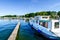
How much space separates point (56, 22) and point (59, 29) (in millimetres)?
970

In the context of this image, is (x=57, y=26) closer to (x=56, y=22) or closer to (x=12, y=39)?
(x=56, y=22)

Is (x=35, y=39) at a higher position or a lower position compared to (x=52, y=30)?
lower

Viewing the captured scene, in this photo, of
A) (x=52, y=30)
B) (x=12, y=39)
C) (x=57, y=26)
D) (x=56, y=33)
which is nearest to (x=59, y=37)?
(x=56, y=33)

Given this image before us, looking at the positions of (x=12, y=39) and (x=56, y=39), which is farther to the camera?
(x=56, y=39)

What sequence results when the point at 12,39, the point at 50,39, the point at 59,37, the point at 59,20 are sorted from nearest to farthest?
the point at 12,39, the point at 59,37, the point at 50,39, the point at 59,20

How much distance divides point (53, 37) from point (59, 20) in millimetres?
2942

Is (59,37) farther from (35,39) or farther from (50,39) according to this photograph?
(35,39)

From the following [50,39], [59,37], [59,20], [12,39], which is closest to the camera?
[12,39]

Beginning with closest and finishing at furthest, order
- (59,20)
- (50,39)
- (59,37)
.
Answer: (59,37) < (50,39) < (59,20)

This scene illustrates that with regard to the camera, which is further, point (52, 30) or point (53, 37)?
point (52, 30)

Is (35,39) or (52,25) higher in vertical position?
(52,25)

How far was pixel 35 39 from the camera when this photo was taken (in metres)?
14.6

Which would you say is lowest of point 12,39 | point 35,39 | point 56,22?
point 35,39

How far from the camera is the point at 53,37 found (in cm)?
1307
